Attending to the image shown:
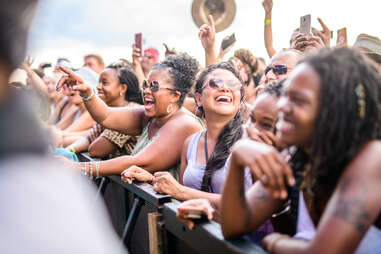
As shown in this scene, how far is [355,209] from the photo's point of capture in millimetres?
1103

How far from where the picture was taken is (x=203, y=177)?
7.93 ft

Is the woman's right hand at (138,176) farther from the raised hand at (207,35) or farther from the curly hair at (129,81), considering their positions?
the curly hair at (129,81)

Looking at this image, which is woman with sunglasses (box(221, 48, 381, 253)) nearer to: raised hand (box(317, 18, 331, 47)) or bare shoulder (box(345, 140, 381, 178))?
bare shoulder (box(345, 140, 381, 178))

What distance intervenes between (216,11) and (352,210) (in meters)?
3.61

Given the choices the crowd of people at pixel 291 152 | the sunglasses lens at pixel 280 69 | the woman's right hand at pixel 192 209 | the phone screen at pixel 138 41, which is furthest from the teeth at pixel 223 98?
the phone screen at pixel 138 41

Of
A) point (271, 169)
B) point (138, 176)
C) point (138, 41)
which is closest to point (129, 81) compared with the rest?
point (138, 41)

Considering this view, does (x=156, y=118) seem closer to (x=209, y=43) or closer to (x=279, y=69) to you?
(x=209, y=43)

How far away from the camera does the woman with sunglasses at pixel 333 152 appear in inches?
43.8

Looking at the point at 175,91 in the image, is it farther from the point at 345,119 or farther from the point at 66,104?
the point at 66,104

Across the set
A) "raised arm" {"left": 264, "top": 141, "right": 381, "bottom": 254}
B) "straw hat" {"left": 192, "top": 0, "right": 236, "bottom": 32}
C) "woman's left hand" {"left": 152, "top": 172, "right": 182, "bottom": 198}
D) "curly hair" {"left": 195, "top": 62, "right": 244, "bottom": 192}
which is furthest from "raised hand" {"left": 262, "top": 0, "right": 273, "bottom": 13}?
"raised arm" {"left": 264, "top": 141, "right": 381, "bottom": 254}

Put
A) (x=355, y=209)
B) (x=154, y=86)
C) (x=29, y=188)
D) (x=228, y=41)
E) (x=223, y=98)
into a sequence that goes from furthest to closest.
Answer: (x=228, y=41) < (x=154, y=86) < (x=223, y=98) < (x=355, y=209) < (x=29, y=188)

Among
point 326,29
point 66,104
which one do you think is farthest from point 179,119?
point 66,104

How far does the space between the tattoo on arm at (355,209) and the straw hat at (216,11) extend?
3.40m

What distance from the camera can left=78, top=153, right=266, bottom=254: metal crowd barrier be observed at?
1486mm
